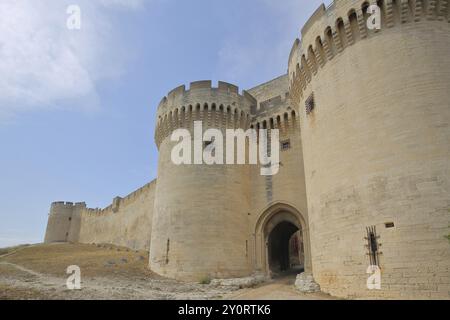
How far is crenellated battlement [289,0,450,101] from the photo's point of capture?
28.6 ft

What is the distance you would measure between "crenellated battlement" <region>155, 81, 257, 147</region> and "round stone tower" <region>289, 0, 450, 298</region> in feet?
16.8

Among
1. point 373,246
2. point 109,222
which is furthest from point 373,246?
point 109,222

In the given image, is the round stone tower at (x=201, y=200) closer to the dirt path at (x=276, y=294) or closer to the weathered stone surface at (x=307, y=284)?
the dirt path at (x=276, y=294)

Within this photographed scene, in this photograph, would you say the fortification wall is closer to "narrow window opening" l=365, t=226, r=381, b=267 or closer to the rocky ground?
the rocky ground

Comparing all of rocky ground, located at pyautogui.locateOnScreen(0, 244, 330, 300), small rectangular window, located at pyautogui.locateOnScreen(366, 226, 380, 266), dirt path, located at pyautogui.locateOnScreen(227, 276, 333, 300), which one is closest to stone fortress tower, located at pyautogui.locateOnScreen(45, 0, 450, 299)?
small rectangular window, located at pyautogui.locateOnScreen(366, 226, 380, 266)

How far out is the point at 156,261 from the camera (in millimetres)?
13398

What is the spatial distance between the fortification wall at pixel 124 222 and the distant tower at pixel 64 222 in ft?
4.73

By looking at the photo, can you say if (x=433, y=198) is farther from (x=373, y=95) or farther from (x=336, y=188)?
(x=373, y=95)

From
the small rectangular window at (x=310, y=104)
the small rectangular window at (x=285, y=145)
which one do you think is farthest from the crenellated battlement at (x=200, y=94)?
the small rectangular window at (x=310, y=104)

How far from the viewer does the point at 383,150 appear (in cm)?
809

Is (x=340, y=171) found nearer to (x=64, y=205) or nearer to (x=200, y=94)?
(x=200, y=94)

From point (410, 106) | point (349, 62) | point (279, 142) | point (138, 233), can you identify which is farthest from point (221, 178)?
point (138, 233)

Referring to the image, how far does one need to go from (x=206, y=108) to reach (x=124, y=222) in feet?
53.7
